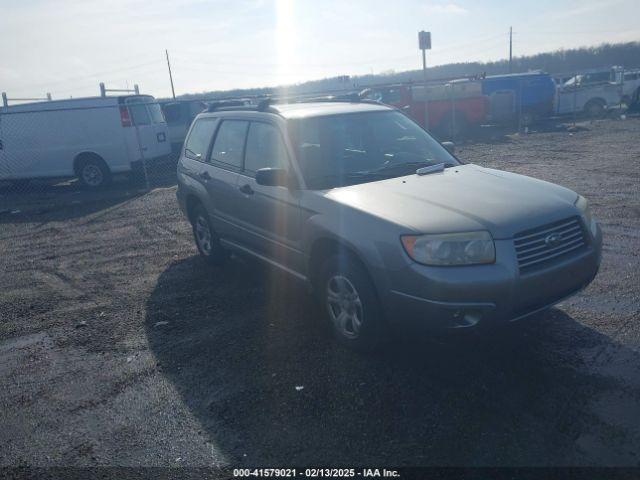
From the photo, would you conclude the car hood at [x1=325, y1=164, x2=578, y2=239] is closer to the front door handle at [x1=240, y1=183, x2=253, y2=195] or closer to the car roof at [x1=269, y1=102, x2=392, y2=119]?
the car roof at [x1=269, y1=102, x2=392, y2=119]

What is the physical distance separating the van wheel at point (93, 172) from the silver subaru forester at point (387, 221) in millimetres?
9073

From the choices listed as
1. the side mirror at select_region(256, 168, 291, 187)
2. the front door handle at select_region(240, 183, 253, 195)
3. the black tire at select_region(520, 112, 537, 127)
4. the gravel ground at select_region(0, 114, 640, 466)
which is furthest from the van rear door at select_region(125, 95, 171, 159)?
the black tire at select_region(520, 112, 537, 127)

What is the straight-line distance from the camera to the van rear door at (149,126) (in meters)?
13.6

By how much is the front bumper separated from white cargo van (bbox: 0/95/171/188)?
448 inches

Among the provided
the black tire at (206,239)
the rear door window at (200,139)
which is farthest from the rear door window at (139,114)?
the black tire at (206,239)

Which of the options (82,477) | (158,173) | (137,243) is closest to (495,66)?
(158,173)

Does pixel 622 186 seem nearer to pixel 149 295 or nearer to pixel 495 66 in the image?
pixel 149 295

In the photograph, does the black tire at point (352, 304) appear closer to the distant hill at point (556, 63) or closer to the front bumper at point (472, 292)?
the front bumper at point (472, 292)

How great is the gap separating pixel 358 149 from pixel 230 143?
1.68 meters

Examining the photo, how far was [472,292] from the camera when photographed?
3.52 metres

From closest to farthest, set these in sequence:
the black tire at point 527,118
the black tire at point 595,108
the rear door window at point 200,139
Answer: the rear door window at point 200,139, the black tire at point 527,118, the black tire at point 595,108

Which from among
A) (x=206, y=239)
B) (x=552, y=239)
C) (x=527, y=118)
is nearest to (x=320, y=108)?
(x=206, y=239)

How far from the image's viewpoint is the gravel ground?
3.22 m

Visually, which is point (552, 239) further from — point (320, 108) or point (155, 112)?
point (155, 112)
